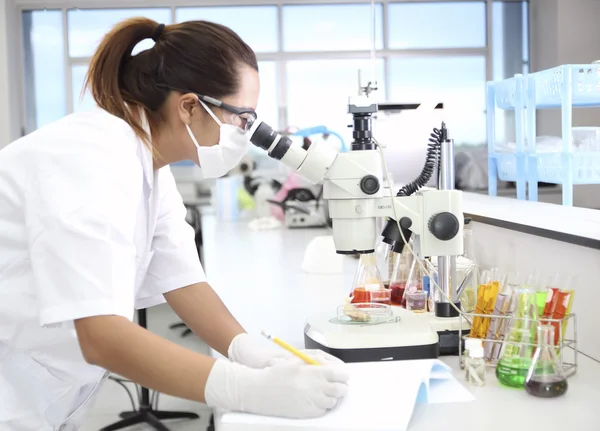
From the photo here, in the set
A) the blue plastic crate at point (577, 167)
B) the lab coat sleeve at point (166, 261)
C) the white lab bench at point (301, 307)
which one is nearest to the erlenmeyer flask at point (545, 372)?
the white lab bench at point (301, 307)

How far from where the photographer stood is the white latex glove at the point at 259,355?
109 centimetres

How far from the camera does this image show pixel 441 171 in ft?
4.22

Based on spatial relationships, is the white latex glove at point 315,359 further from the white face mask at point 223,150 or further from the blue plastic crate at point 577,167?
the blue plastic crate at point 577,167

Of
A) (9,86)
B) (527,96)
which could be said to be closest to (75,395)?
(527,96)

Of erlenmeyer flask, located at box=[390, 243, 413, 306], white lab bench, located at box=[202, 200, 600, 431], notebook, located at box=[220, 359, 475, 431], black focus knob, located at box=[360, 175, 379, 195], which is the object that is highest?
black focus knob, located at box=[360, 175, 379, 195]

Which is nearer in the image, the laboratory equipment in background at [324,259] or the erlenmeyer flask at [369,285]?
the erlenmeyer flask at [369,285]

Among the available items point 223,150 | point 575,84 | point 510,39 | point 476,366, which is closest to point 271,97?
point 510,39

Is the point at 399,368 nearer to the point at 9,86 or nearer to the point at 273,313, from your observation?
the point at 273,313

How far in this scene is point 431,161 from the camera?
1312mm

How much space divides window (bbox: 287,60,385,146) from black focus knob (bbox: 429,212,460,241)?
602cm

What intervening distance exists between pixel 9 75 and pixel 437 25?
4.27 m

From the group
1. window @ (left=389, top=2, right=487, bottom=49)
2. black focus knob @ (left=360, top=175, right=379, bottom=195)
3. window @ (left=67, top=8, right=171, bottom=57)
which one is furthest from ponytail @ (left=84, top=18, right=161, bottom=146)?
window @ (left=389, top=2, right=487, bottom=49)

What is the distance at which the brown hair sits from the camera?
1.18 m

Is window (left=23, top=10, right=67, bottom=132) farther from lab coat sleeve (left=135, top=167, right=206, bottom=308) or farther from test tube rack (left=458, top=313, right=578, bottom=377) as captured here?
test tube rack (left=458, top=313, right=578, bottom=377)
